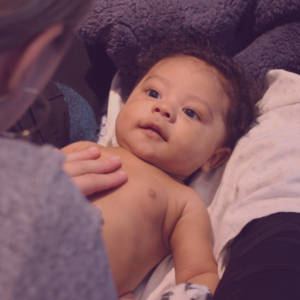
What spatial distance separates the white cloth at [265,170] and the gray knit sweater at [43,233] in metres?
0.63

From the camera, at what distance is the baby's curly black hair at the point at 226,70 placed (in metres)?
1.09

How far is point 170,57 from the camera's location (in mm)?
1117

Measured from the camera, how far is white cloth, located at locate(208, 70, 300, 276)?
2.78 ft

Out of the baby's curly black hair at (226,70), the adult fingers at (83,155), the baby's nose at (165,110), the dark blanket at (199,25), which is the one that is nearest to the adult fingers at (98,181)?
the adult fingers at (83,155)

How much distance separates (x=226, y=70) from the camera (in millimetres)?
1098

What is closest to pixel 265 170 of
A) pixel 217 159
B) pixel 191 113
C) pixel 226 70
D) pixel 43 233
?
pixel 217 159

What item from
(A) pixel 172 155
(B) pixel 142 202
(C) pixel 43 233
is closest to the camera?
(C) pixel 43 233

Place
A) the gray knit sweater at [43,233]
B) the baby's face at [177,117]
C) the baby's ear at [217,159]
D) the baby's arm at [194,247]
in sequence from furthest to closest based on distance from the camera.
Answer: the baby's ear at [217,159] < the baby's face at [177,117] < the baby's arm at [194,247] < the gray knit sweater at [43,233]

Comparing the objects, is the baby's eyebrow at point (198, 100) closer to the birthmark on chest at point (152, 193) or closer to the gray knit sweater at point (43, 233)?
the birthmark on chest at point (152, 193)

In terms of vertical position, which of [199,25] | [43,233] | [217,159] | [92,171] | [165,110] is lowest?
[217,159]

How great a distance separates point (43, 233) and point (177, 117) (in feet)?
2.34

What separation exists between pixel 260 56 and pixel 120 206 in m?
0.90

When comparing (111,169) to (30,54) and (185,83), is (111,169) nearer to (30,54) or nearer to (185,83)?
(185,83)

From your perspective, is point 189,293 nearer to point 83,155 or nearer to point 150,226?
point 150,226
